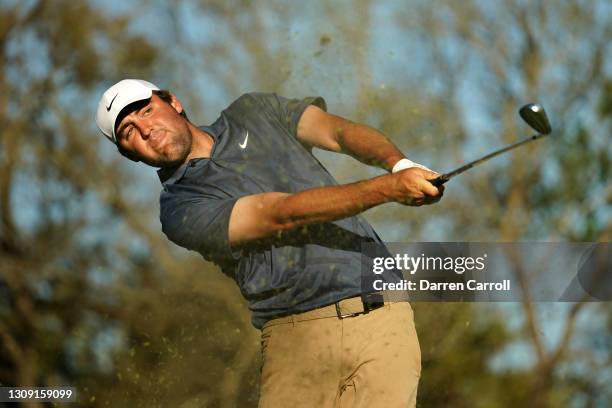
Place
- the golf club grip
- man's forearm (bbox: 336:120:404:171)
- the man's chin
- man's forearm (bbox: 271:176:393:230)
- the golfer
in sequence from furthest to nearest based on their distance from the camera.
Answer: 1. the man's chin
2. man's forearm (bbox: 336:120:404:171)
3. the golfer
4. man's forearm (bbox: 271:176:393:230)
5. the golf club grip

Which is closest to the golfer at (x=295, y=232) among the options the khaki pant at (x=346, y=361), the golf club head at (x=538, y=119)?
the khaki pant at (x=346, y=361)

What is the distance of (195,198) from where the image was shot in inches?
130

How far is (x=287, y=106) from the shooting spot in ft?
11.5

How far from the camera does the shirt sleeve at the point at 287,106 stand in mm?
3473

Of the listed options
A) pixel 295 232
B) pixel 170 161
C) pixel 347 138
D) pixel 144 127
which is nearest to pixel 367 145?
pixel 347 138

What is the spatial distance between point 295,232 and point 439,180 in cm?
53

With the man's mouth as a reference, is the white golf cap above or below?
above

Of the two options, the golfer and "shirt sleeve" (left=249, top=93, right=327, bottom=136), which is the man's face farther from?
"shirt sleeve" (left=249, top=93, right=327, bottom=136)

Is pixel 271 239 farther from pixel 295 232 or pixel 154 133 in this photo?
pixel 154 133

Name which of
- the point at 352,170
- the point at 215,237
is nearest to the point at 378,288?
the point at 215,237

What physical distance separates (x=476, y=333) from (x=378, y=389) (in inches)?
225

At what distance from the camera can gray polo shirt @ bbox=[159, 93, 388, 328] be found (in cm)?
314

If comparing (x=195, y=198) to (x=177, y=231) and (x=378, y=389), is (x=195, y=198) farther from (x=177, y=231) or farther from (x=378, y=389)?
(x=378, y=389)

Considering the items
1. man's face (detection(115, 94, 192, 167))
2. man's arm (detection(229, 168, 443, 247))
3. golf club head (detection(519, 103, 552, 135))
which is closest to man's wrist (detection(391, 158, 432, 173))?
man's arm (detection(229, 168, 443, 247))
